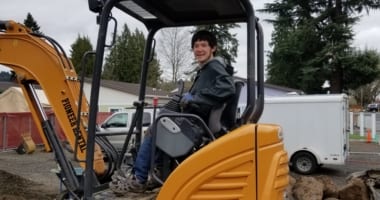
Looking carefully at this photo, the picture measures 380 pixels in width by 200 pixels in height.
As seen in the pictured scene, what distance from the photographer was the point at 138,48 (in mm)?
61188

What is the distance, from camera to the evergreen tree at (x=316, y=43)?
2902 cm

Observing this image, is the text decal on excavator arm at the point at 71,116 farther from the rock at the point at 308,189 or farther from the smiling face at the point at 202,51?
the rock at the point at 308,189

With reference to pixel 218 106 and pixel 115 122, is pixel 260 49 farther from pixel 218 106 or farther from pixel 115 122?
pixel 115 122

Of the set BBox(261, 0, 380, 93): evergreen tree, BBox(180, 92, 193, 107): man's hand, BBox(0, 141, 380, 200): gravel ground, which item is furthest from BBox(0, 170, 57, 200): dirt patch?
BBox(261, 0, 380, 93): evergreen tree

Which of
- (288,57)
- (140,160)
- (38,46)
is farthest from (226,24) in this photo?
(288,57)

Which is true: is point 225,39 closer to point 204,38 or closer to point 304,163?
point 204,38

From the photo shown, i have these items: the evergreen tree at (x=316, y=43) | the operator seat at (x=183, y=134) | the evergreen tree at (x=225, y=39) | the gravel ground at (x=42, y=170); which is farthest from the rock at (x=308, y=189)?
the evergreen tree at (x=316, y=43)

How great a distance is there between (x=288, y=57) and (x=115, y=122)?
57.1 feet

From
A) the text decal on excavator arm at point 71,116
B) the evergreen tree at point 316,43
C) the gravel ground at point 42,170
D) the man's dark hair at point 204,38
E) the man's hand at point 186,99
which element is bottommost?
the gravel ground at point 42,170

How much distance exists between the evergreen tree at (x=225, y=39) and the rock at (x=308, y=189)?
3.73 m

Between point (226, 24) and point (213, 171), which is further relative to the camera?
point (226, 24)

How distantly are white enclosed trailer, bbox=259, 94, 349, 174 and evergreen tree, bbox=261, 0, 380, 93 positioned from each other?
15.2 meters

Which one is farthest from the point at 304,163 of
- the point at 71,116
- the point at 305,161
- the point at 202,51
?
the point at 202,51

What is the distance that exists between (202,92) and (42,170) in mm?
11924
